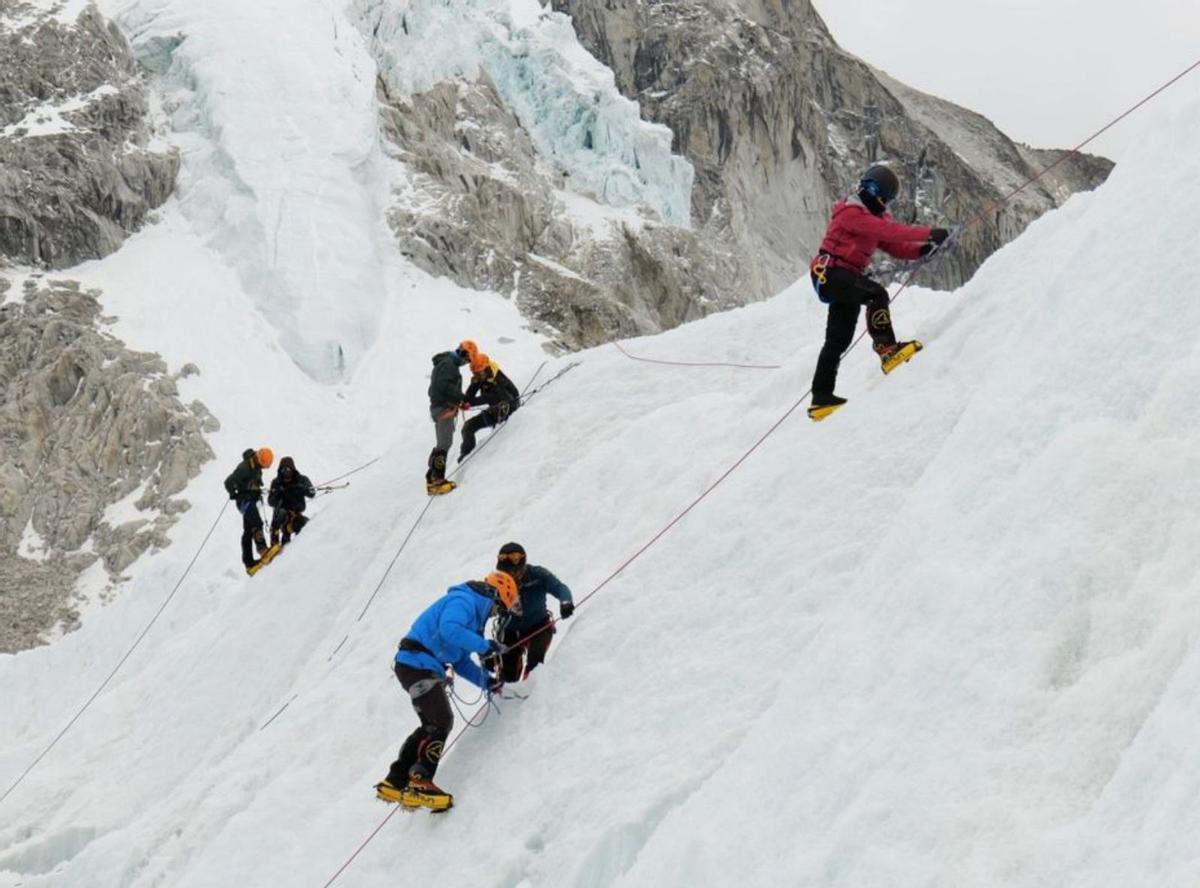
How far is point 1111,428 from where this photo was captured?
5020 mm

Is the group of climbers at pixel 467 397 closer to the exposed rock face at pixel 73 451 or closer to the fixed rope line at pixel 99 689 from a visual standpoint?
the fixed rope line at pixel 99 689

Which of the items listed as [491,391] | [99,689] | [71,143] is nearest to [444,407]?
[491,391]

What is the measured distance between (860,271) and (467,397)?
20.3 feet

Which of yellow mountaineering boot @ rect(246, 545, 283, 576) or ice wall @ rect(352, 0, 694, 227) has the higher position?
ice wall @ rect(352, 0, 694, 227)

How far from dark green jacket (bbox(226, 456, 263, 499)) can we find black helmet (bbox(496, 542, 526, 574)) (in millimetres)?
9070

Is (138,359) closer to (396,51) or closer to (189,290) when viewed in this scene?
(189,290)

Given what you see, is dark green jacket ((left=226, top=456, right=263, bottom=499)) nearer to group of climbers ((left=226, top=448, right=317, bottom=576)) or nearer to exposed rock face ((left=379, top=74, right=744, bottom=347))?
group of climbers ((left=226, top=448, right=317, bottom=576))

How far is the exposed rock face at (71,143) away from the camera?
34344 millimetres

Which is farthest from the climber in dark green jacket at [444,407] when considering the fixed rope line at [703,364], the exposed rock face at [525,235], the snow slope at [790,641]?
the exposed rock face at [525,235]

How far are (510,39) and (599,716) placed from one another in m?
53.1

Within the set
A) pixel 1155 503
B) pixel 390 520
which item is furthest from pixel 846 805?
pixel 390 520

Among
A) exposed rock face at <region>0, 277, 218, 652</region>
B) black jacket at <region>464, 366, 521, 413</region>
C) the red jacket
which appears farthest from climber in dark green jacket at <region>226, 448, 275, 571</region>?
exposed rock face at <region>0, 277, 218, 652</region>

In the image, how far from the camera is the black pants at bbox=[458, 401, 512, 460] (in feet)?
42.6

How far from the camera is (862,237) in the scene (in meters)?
7.90
